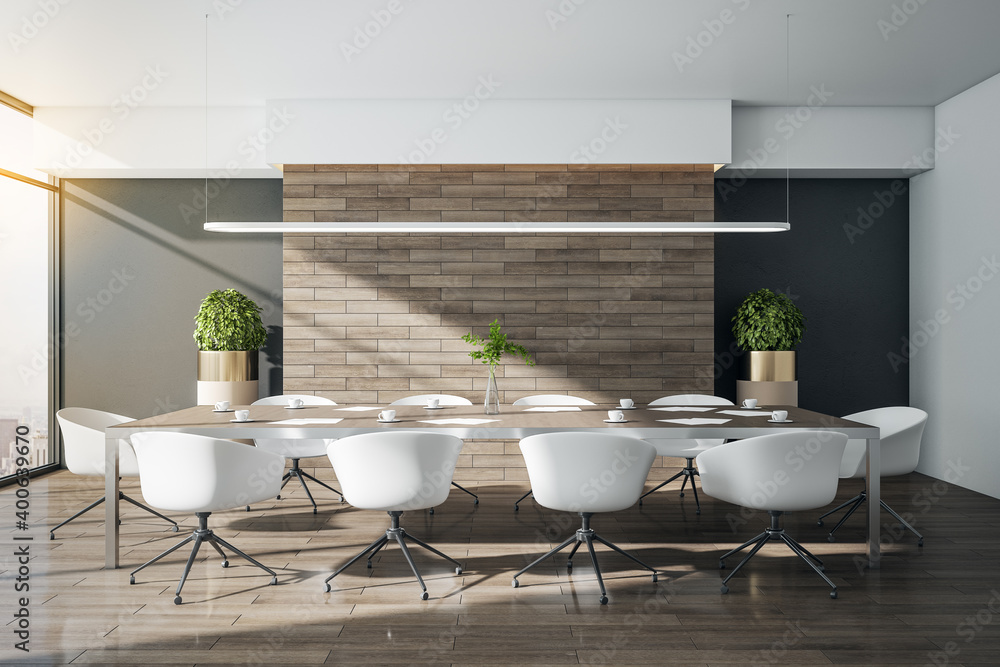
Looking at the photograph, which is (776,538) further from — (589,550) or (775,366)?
(775,366)

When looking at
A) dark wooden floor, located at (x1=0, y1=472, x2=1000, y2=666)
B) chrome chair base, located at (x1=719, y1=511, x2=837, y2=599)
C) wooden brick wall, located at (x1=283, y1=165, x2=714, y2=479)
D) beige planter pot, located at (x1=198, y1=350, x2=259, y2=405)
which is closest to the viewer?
dark wooden floor, located at (x1=0, y1=472, x2=1000, y2=666)

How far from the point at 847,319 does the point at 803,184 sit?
1456 millimetres

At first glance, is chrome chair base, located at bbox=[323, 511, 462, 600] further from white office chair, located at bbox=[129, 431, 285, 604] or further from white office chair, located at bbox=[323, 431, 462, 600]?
white office chair, located at bbox=[129, 431, 285, 604]

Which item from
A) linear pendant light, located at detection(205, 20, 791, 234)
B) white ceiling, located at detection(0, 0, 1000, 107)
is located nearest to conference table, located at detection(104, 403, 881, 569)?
linear pendant light, located at detection(205, 20, 791, 234)

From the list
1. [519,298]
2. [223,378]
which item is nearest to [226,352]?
[223,378]

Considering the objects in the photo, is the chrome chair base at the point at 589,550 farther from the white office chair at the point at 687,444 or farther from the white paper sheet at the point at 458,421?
the white office chair at the point at 687,444

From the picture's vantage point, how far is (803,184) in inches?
271

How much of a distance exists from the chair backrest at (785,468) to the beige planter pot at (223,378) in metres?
4.34

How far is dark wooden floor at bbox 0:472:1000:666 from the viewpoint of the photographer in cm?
281

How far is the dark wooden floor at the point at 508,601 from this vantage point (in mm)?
2809

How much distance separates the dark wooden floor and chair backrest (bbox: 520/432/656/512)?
0.48 metres

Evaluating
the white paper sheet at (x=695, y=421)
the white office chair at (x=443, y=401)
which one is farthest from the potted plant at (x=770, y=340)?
the white office chair at (x=443, y=401)

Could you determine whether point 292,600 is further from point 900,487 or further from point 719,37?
point 900,487

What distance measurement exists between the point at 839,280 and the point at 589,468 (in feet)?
15.7
